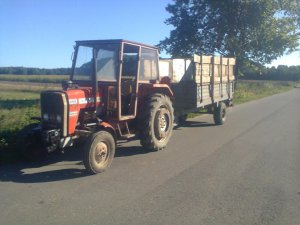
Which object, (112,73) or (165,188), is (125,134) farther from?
(165,188)

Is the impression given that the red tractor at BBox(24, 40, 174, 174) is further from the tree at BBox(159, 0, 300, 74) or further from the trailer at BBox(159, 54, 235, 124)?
the tree at BBox(159, 0, 300, 74)

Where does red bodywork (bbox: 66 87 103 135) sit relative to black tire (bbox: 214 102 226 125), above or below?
above

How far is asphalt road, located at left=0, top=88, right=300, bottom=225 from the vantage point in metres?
4.84

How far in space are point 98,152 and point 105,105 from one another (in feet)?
4.27

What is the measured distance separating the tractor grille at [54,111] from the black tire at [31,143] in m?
0.27

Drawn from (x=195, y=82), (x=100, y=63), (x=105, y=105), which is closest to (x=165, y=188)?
(x=105, y=105)

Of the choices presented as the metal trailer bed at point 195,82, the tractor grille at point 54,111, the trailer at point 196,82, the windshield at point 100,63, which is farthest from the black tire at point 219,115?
the tractor grille at point 54,111

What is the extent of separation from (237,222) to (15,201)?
3.09m

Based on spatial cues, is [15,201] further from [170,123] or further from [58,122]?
[170,123]

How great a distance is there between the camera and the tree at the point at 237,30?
2714 centimetres

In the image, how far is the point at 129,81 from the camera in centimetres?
818

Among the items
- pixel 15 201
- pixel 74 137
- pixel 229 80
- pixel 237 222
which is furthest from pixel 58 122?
pixel 229 80

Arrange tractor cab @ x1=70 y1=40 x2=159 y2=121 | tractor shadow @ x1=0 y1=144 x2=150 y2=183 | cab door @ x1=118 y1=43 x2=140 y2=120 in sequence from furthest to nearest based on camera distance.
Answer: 1. cab door @ x1=118 y1=43 x2=140 y2=120
2. tractor cab @ x1=70 y1=40 x2=159 y2=121
3. tractor shadow @ x1=0 y1=144 x2=150 y2=183

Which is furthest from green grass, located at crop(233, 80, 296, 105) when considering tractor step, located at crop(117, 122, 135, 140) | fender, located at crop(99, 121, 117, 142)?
fender, located at crop(99, 121, 117, 142)
